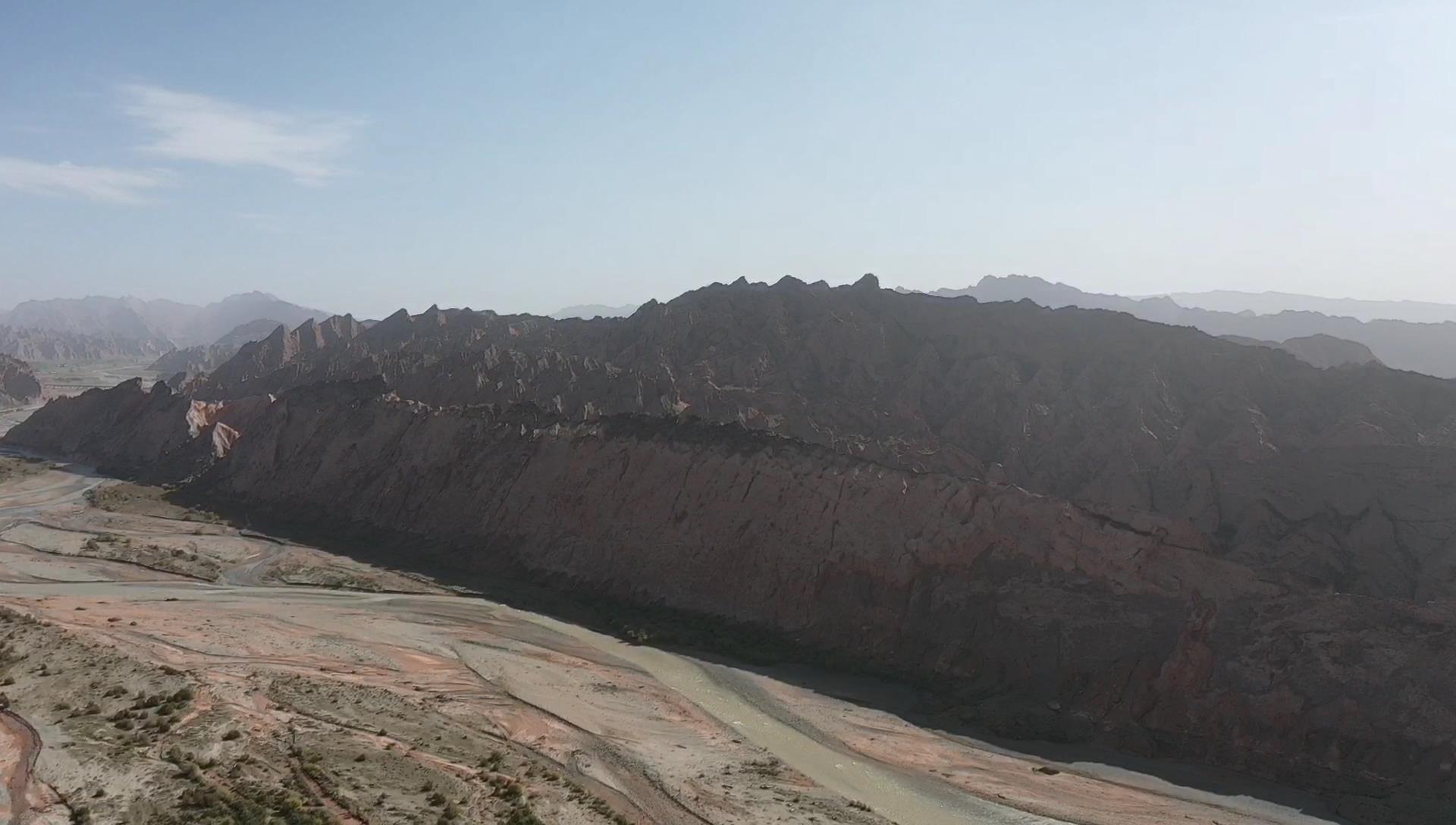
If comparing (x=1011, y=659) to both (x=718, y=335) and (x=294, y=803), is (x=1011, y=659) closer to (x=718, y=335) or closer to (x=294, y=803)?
(x=294, y=803)

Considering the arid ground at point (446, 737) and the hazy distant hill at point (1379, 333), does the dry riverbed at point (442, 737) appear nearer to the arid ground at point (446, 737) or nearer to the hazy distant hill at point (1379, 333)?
the arid ground at point (446, 737)

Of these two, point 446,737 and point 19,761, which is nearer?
point 19,761

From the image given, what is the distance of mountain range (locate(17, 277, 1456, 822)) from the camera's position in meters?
34.2

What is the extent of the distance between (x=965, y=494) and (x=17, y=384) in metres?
175

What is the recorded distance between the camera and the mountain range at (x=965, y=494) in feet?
112

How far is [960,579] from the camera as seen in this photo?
42406 mm

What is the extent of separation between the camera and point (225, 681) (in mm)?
31391

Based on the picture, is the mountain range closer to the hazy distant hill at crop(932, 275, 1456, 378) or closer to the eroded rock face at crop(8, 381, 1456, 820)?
the eroded rock face at crop(8, 381, 1456, 820)

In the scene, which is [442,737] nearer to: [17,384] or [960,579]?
[960,579]

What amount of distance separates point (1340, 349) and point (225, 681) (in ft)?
324

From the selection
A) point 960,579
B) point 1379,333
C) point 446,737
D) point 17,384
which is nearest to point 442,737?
point 446,737

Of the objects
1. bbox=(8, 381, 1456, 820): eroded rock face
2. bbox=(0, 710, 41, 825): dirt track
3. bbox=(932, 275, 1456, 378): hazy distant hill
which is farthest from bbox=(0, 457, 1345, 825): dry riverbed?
bbox=(932, 275, 1456, 378): hazy distant hill

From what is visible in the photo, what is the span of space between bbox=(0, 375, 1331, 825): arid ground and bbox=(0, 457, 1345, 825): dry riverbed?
94mm

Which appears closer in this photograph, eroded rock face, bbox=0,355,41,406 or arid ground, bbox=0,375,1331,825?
arid ground, bbox=0,375,1331,825
